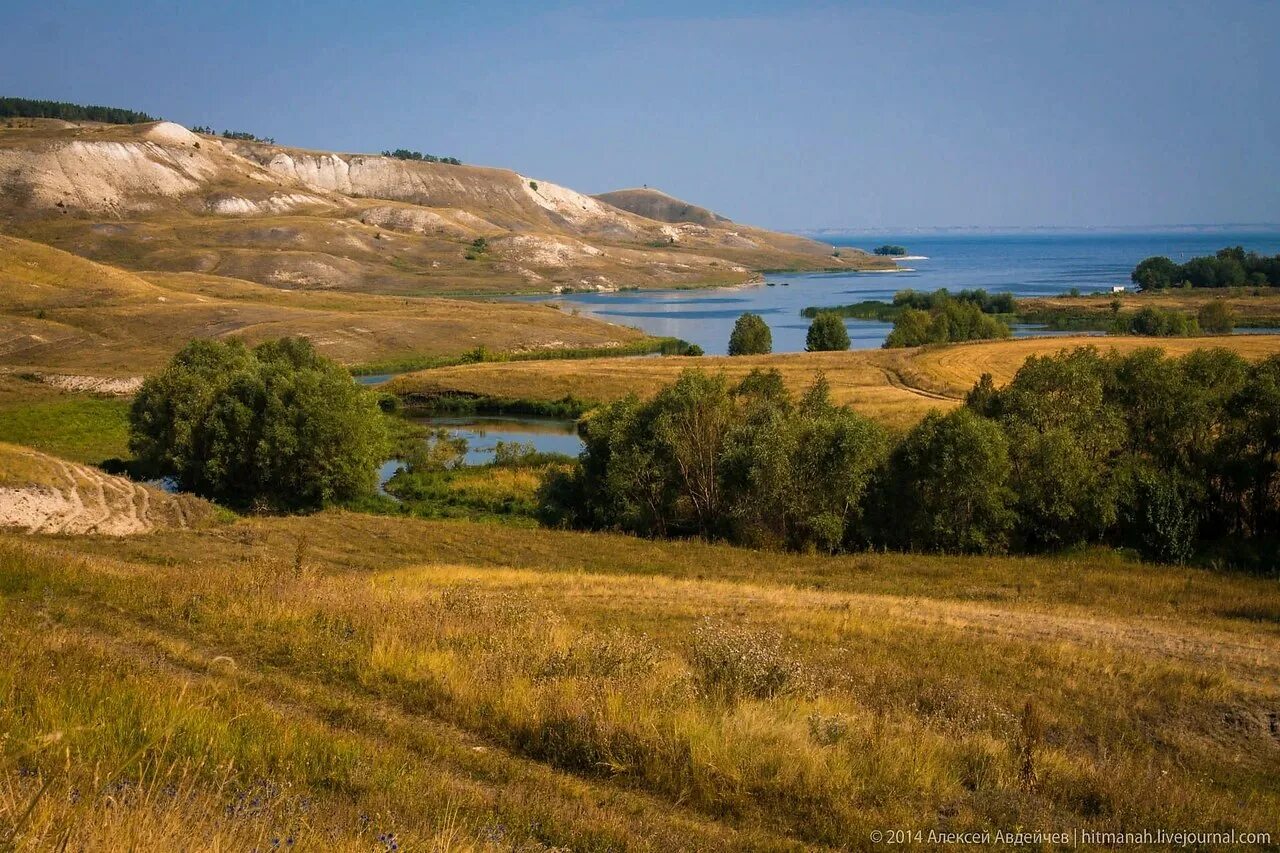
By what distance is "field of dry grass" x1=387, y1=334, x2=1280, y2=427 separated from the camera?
67062 mm

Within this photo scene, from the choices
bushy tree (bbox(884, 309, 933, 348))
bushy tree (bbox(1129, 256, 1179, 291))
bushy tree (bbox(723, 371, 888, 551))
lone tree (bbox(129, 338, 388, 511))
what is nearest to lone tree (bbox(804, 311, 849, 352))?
bushy tree (bbox(884, 309, 933, 348))

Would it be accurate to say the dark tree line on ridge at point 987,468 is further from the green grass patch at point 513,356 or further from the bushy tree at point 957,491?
the green grass patch at point 513,356


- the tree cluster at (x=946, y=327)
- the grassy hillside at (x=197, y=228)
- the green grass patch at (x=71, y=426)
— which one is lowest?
the green grass patch at (x=71, y=426)

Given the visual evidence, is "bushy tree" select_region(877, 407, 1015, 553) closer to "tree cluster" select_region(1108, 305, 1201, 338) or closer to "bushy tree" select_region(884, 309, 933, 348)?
"bushy tree" select_region(884, 309, 933, 348)

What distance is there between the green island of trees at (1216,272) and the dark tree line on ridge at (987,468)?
116322 millimetres

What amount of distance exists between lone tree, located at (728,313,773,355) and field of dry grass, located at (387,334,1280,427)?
22.1 feet

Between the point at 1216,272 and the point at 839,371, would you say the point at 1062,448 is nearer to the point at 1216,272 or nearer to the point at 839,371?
the point at 839,371

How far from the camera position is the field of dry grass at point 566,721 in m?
5.92

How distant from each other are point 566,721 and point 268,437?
35.3 meters

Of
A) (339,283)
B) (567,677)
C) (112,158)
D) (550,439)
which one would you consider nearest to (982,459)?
(567,677)

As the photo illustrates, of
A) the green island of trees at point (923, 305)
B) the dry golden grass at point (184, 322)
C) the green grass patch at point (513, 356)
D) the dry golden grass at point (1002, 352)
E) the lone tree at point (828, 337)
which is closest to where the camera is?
the dry golden grass at point (1002, 352)

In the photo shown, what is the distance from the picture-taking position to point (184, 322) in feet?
306

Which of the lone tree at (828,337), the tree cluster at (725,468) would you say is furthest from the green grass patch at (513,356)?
the tree cluster at (725,468)

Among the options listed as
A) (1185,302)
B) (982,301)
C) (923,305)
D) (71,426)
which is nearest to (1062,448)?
(71,426)
